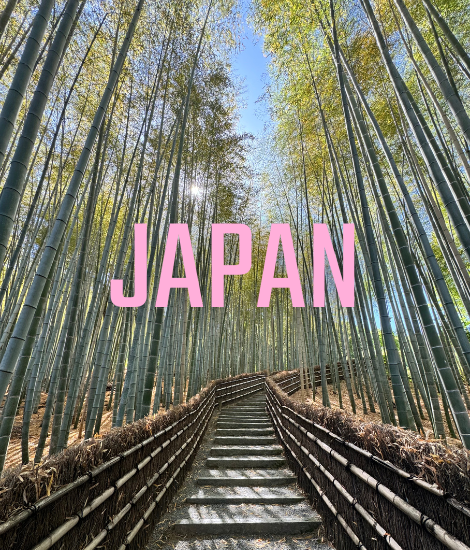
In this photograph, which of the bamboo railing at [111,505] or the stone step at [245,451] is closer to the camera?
the bamboo railing at [111,505]

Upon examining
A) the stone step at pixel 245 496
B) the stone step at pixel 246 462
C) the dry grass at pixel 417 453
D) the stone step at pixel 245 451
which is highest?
the dry grass at pixel 417 453

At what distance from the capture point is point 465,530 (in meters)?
0.85

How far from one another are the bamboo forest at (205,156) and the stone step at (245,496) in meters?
0.72

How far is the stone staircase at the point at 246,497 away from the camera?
190 centimetres

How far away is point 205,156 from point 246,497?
490cm

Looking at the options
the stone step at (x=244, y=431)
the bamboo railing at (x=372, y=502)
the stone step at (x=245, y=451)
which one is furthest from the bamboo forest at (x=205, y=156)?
the stone step at (x=244, y=431)

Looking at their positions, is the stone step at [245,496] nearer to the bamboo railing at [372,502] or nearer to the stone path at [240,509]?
the stone path at [240,509]

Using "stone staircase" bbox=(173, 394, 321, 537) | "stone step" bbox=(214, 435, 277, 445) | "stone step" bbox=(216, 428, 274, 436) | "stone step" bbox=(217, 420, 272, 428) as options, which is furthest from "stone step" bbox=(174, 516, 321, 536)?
"stone step" bbox=(217, 420, 272, 428)

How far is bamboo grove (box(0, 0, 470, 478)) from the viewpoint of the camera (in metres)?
1.73

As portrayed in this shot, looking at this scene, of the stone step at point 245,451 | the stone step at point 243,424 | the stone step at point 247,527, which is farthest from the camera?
the stone step at point 243,424

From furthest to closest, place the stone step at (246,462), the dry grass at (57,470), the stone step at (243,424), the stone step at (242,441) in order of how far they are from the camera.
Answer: the stone step at (243,424) → the stone step at (242,441) → the stone step at (246,462) → the dry grass at (57,470)

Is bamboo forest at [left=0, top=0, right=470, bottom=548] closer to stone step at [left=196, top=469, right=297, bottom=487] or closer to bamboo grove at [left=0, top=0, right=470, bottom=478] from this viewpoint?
bamboo grove at [left=0, top=0, right=470, bottom=478]

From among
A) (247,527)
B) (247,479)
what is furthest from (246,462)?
(247,527)

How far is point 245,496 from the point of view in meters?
2.30
